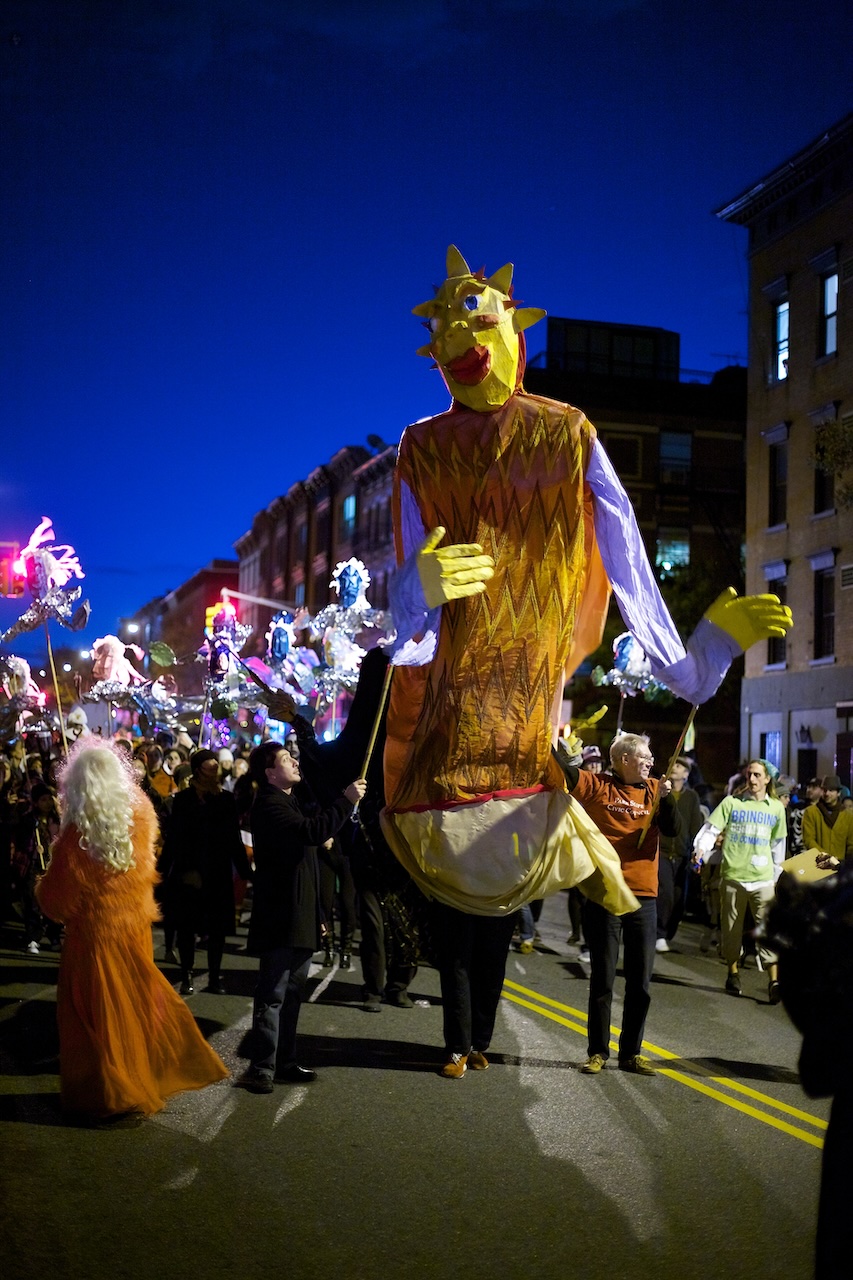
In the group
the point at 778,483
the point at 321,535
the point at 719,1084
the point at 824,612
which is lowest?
the point at 719,1084

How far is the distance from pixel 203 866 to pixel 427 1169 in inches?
204

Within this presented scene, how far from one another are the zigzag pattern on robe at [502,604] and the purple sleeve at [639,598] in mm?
113

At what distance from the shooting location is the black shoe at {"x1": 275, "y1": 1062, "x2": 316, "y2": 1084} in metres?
7.33

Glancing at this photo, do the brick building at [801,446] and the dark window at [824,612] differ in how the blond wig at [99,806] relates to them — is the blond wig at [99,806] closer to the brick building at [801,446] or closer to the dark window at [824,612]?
the brick building at [801,446]

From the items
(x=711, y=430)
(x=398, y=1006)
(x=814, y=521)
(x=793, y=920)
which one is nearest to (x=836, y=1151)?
(x=793, y=920)

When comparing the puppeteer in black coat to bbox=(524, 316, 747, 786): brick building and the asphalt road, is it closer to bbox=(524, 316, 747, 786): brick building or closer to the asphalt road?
the asphalt road

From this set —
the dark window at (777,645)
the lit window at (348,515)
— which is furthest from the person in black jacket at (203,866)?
the lit window at (348,515)

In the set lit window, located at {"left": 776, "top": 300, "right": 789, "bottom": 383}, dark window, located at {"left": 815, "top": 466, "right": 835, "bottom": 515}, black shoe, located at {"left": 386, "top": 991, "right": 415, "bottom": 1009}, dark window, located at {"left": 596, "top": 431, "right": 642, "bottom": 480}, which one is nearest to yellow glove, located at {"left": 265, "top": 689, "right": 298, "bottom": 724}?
black shoe, located at {"left": 386, "top": 991, "right": 415, "bottom": 1009}

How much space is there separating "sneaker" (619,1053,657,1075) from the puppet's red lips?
420cm

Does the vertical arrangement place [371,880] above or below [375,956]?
above

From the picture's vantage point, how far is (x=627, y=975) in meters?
7.89

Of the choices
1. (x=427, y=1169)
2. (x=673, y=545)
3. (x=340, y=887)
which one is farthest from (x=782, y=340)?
(x=427, y=1169)

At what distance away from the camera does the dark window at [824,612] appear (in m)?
27.2

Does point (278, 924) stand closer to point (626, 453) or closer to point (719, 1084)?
point (719, 1084)
